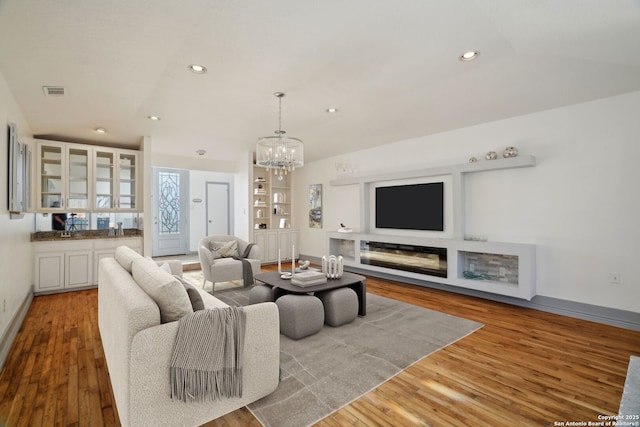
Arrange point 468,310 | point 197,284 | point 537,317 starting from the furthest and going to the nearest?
point 197,284, point 468,310, point 537,317

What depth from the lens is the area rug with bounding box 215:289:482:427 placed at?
1.92 meters

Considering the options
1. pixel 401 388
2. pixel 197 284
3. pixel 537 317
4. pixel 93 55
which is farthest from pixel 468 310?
pixel 93 55

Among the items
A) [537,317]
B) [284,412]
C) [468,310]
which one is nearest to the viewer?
→ [284,412]

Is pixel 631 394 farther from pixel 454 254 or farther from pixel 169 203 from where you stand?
pixel 169 203

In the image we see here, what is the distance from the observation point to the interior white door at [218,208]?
855 centimetres

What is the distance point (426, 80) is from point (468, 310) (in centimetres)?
278

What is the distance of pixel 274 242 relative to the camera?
7.18 m

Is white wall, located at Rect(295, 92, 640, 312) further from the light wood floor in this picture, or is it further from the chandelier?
the chandelier

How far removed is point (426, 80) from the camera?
3.08 meters

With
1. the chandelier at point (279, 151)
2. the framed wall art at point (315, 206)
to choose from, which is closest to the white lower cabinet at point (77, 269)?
the chandelier at point (279, 151)

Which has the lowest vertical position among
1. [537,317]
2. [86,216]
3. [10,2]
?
[537,317]

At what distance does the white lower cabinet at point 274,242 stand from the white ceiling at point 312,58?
318 cm

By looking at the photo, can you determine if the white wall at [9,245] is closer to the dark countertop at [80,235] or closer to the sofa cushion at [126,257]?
the dark countertop at [80,235]

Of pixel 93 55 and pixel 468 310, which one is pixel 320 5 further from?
pixel 468 310
